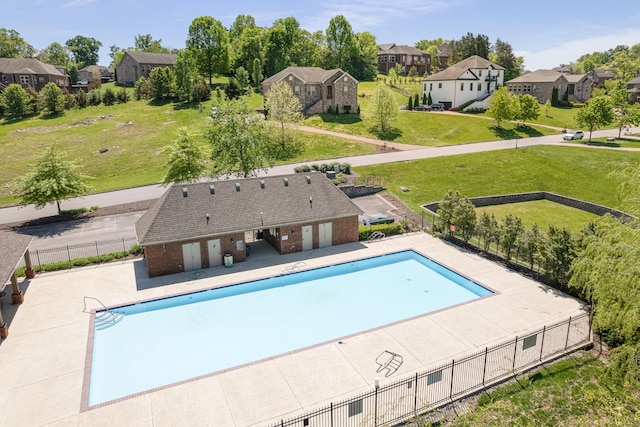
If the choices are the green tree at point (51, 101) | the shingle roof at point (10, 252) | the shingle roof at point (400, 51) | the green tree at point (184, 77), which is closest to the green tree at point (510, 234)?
the shingle roof at point (10, 252)

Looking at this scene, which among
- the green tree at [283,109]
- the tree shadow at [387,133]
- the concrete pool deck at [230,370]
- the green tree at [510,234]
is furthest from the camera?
the tree shadow at [387,133]

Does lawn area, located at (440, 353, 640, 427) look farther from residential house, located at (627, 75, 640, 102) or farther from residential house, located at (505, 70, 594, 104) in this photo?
residential house, located at (627, 75, 640, 102)

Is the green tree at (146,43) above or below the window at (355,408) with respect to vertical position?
above

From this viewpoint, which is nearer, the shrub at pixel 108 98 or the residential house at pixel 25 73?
the shrub at pixel 108 98

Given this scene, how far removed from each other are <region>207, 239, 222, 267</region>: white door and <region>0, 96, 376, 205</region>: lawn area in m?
16.2

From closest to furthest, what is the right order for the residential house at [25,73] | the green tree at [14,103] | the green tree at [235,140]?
the green tree at [235,140] → the green tree at [14,103] → the residential house at [25,73]

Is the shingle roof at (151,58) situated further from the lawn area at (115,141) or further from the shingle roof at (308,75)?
the shingle roof at (308,75)

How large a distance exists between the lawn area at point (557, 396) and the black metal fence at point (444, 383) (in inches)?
20.9

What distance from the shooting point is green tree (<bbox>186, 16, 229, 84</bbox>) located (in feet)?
301

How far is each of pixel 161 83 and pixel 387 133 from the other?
44467 mm

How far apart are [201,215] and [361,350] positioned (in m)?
14.5

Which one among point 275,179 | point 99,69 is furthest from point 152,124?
point 99,69

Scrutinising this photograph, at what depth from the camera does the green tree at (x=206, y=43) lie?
3610 inches

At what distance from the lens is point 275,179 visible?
104ft
